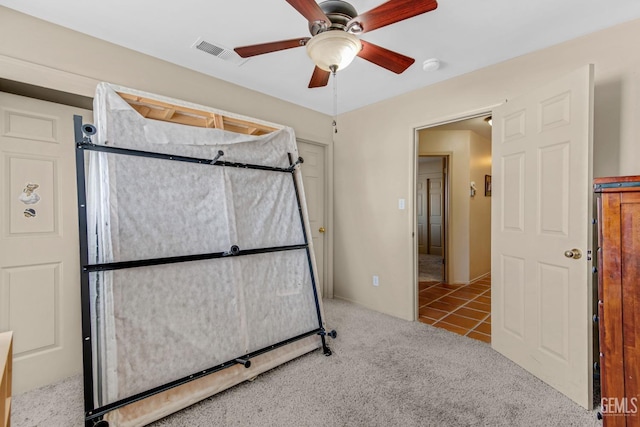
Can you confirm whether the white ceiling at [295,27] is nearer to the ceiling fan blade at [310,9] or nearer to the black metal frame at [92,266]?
the ceiling fan blade at [310,9]

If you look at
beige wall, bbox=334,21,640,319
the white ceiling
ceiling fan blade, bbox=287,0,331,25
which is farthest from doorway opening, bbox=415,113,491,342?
ceiling fan blade, bbox=287,0,331,25

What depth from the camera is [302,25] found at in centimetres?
198

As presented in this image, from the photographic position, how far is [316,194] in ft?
12.7

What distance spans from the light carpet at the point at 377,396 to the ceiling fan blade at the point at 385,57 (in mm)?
2156

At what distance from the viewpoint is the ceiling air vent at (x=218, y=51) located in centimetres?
220

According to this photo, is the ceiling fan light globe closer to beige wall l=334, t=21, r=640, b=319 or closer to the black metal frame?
the black metal frame

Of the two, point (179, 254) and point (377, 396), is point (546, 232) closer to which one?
point (377, 396)

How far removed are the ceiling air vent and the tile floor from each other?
10.5ft

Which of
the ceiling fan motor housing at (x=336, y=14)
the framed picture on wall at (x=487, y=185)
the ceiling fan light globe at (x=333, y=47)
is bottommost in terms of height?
the framed picture on wall at (x=487, y=185)

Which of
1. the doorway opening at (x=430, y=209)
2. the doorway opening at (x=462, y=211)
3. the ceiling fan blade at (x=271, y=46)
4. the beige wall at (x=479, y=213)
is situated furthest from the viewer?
the doorway opening at (x=430, y=209)

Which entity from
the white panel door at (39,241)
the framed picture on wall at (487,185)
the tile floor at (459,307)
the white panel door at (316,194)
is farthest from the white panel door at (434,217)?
the white panel door at (39,241)

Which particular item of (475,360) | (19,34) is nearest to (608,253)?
(475,360)

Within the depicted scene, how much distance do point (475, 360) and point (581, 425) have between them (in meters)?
0.73

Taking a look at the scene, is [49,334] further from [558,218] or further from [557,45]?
[557,45]
